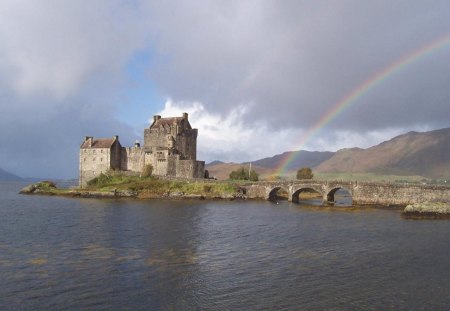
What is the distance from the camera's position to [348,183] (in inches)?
3051

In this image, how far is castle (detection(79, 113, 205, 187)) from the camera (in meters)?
97.9

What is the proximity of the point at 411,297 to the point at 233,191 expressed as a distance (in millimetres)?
66970

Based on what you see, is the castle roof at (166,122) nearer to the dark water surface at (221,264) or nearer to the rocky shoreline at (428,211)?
the dark water surface at (221,264)

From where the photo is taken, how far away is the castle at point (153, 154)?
97938 millimetres

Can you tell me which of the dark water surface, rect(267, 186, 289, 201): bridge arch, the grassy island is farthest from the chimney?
the dark water surface

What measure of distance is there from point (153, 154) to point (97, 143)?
13.8m

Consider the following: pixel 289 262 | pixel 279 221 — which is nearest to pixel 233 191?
pixel 279 221

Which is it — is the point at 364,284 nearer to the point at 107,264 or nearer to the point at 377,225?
the point at 107,264

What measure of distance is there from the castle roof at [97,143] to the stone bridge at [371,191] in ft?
116

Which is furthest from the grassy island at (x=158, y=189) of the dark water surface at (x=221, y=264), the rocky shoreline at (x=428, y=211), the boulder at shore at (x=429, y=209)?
the rocky shoreline at (x=428, y=211)

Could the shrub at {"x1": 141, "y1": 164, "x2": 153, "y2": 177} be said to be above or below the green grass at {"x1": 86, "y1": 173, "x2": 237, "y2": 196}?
above

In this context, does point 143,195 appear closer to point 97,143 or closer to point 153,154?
point 153,154

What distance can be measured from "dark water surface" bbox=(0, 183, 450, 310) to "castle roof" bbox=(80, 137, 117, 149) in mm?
48796

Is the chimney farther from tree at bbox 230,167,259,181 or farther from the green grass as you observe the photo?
tree at bbox 230,167,259,181
